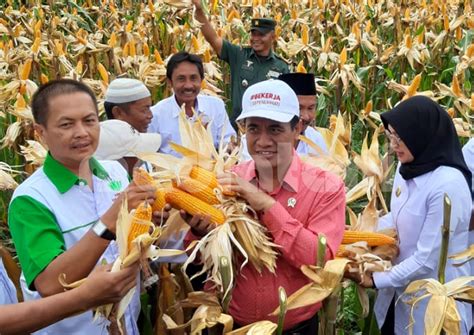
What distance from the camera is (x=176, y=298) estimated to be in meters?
2.57

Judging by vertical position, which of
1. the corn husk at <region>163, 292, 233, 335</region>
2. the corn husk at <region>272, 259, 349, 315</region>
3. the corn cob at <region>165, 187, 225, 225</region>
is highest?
the corn cob at <region>165, 187, 225, 225</region>

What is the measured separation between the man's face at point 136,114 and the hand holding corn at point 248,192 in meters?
1.34

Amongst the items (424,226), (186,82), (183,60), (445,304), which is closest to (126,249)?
(445,304)

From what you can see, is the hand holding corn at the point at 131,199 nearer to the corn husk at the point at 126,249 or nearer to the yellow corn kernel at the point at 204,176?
the corn husk at the point at 126,249

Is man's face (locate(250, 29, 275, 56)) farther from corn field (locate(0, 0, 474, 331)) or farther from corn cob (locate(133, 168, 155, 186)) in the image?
corn cob (locate(133, 168, 155, 186))

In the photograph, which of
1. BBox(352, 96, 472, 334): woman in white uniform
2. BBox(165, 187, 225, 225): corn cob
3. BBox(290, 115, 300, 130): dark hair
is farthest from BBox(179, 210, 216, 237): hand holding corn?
BBox(352, 96, 472, 334): woman in white uniform

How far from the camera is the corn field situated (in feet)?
13.7

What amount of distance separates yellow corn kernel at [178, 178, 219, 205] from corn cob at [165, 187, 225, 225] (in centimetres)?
1

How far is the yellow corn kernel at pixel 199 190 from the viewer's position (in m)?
2.04

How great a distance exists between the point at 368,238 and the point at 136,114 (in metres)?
1.38

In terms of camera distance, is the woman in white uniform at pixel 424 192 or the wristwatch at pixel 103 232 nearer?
the wristwatch at pixel 103 232

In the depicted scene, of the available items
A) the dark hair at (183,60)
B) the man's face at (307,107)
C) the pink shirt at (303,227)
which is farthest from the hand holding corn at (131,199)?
the dark hair at (183,60)

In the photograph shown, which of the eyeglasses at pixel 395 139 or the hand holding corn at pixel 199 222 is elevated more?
the eyeglasses at pixel 395 139

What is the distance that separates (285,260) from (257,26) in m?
3.34
